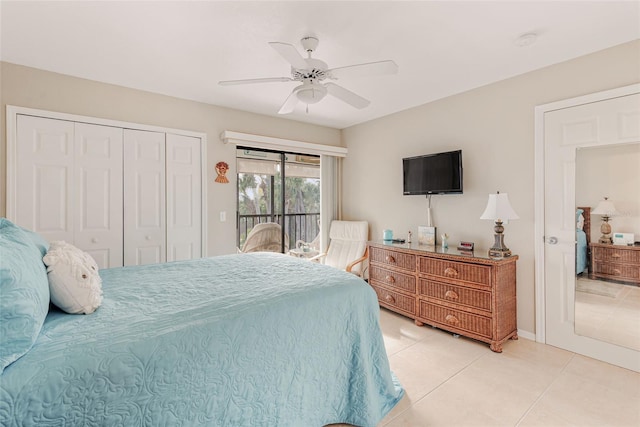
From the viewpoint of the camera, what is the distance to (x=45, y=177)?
2.74 meters

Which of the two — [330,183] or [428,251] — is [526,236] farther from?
[330,183]

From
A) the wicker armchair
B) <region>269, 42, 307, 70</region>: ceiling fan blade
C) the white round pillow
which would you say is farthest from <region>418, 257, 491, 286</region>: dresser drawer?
the white round pillow

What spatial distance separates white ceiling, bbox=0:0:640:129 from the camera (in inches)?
74.0

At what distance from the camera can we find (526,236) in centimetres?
287

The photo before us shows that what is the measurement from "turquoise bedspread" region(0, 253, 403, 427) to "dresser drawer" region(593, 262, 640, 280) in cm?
200

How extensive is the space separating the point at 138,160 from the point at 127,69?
902mm

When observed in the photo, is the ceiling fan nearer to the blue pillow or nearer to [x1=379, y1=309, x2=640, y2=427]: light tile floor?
the blue pillow

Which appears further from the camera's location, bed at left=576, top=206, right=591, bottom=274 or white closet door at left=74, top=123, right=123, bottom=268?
white closet door at left=74, top=123, right=123, bottom=268

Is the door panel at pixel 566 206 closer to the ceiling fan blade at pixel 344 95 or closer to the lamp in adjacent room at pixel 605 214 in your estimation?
the lamp in adjacent room at pixel 605 214

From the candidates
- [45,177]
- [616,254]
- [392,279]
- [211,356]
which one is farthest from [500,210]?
[45,177]

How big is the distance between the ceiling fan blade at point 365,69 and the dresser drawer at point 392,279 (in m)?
2.15

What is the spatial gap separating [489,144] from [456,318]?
178cm

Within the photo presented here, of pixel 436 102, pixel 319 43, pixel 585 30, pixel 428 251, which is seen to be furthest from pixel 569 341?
pixel 319 43

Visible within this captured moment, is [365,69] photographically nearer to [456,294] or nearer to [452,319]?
[456,294]
